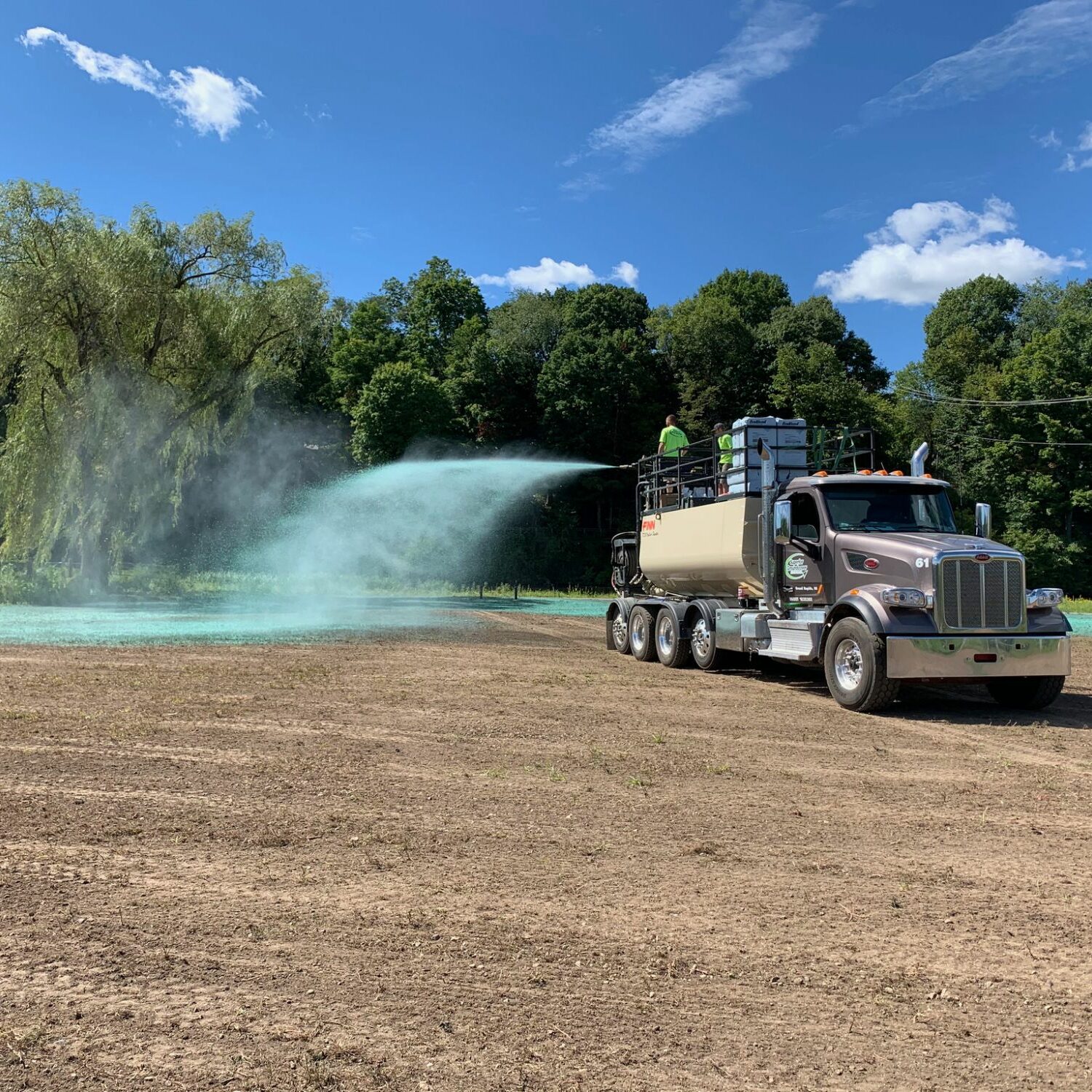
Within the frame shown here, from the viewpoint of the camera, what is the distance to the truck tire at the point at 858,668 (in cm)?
1137

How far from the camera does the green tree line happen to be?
29.9 metres

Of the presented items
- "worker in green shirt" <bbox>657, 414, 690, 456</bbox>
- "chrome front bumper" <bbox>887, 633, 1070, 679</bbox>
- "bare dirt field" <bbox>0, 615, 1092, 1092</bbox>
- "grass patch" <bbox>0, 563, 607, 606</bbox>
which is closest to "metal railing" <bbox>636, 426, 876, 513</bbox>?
"worker in green shirt" <bbox>657, 414, 690, 456</bbox>

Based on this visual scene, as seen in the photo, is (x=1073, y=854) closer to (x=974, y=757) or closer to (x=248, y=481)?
(x=974, y=757)

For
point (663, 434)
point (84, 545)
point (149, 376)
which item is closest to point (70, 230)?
point (149, 376)

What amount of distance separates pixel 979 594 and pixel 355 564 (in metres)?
32.6

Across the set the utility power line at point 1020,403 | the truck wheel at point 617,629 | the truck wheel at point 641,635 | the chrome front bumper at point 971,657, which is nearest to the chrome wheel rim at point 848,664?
the chrome front bumper at point 971,657

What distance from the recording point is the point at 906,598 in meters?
11.4

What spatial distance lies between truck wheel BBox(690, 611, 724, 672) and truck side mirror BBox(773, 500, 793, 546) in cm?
231

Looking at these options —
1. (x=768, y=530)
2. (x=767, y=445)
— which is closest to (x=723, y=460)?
(x=767, y=445)

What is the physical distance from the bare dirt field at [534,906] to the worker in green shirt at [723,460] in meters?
5.95

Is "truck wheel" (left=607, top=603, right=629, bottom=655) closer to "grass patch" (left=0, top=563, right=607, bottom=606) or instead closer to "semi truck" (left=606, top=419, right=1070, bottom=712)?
"semi truck" (left=606, top=419, right=1070, bottom=712)

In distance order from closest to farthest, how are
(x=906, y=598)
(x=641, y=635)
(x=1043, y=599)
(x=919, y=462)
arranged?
(x=906, y=598)
(x=1043, y=599)
(x=919, y=462)
(x=641, y=635)

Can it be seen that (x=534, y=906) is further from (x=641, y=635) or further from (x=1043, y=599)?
(x=641, y=635)

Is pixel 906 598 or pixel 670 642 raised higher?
pixel 906 598
